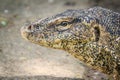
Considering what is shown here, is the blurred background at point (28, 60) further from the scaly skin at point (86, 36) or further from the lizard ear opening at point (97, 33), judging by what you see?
the lizard ear opening at point (97, 33)

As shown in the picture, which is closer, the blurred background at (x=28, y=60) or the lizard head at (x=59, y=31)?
the lizard head at (x=59, y=31)

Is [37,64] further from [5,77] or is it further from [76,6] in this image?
[76,6]

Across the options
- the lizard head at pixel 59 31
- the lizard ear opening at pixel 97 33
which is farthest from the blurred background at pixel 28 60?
the lizard ear opening at pixel 97 33

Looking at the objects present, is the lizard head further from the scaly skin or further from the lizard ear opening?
the lizard ear opening

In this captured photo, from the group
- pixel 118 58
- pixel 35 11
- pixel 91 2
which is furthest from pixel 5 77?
pixel 91 2

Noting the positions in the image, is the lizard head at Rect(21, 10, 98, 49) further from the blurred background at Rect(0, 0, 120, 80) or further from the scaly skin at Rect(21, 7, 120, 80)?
the blurred background at Rect(0, 0, 120, 80)

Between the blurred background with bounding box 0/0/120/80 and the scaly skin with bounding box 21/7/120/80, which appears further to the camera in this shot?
the blurred background with bounding box 0/0/120/80

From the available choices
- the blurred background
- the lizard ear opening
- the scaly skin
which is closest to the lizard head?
the scaly skin
